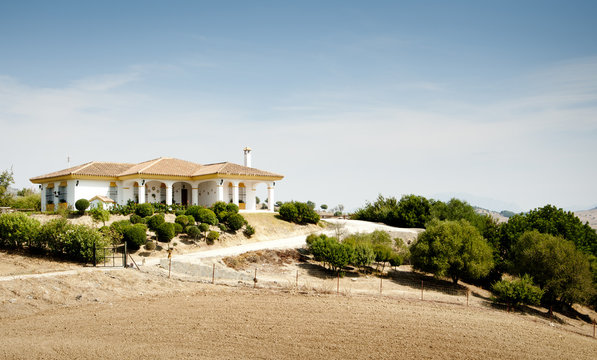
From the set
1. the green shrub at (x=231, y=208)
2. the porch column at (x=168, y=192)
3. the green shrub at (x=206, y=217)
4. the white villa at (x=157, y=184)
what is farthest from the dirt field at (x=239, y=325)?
the white villa at (x=157, y=184)

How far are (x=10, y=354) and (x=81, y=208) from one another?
21.7 metres

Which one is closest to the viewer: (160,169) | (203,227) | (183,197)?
(203,227)

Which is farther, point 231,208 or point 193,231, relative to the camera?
point 231,208

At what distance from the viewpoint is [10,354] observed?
12.5 metres

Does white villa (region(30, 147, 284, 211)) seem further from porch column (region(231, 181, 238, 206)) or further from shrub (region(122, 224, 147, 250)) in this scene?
shrub (region(122, 224, 147, 250))

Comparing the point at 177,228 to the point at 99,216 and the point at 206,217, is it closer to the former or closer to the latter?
the point at 206,217

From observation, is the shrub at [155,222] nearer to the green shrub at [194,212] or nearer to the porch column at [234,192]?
the green shrub at [194,212]

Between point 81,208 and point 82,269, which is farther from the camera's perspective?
point 81,208

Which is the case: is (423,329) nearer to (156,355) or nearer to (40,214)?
(156,355)

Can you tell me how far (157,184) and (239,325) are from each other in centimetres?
2711

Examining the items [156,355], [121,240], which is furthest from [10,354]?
[121,240]

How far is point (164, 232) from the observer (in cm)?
2845

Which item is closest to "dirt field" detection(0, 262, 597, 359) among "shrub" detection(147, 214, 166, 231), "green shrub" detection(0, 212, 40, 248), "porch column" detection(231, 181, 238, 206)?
"green shrub" detection(0, 212, 40, 248)

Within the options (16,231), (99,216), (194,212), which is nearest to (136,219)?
(99,216)
